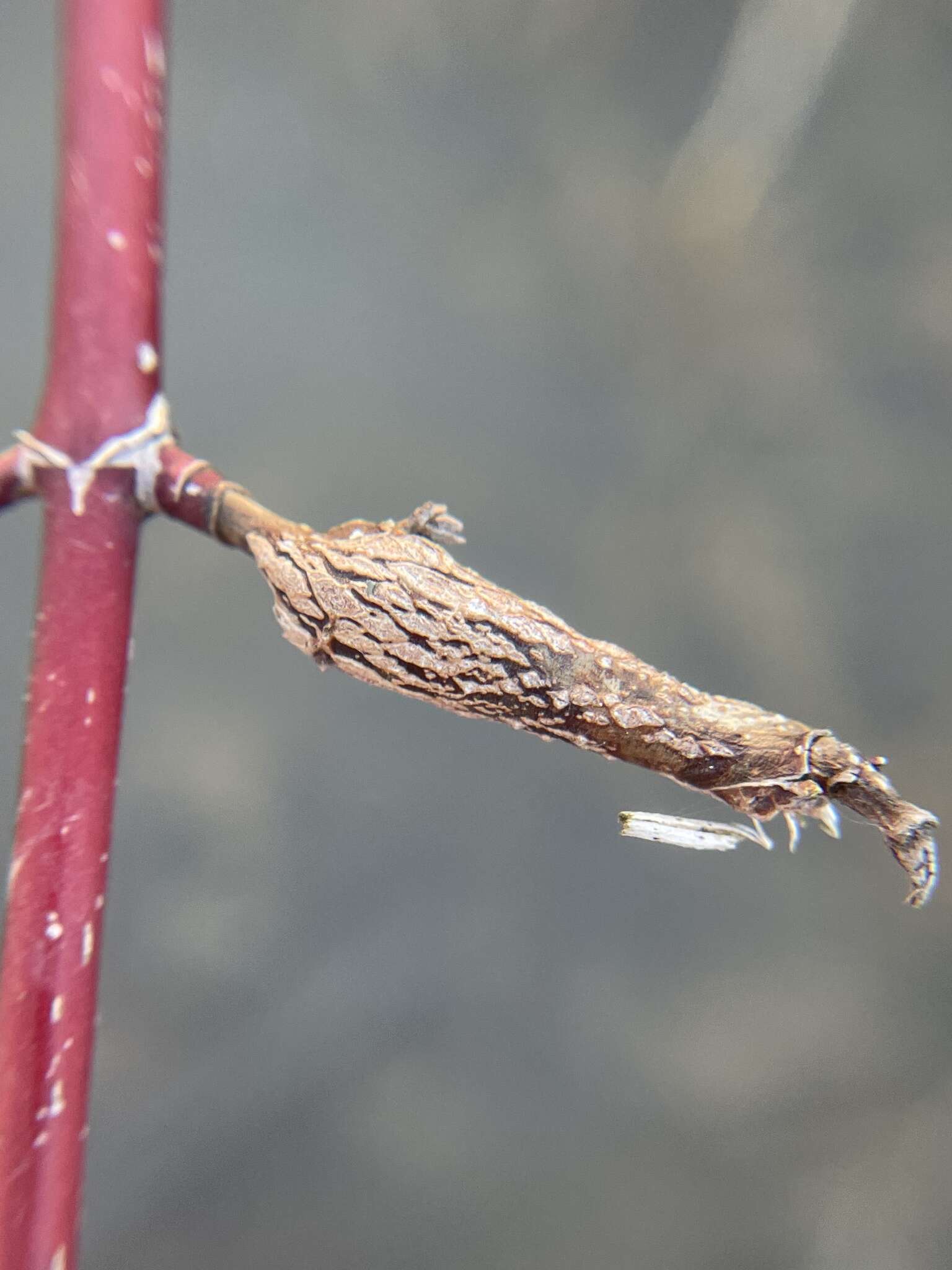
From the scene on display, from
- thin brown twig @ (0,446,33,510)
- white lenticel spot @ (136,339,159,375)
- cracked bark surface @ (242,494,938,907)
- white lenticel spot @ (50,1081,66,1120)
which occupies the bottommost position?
white lenticel spot @ (50,1081,66,1120)

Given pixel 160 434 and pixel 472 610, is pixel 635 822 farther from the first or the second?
pixel 160 434

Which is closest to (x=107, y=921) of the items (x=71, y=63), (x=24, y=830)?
(x=24, y=830)

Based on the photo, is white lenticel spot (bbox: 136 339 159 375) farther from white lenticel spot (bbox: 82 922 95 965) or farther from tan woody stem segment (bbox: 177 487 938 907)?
white lenticel spot (bbox: 82 922 95 965)

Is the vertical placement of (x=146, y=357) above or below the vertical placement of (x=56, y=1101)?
above

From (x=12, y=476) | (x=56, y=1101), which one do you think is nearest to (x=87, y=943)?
(x=56, y=1101)

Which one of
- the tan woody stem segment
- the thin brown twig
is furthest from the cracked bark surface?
the thin brown twig

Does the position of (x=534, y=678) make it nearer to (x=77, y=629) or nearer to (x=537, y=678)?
(x=537, y=678)
